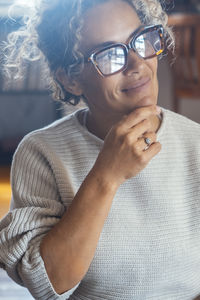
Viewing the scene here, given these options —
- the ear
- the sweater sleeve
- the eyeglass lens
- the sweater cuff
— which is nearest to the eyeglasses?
the eyeglass lens

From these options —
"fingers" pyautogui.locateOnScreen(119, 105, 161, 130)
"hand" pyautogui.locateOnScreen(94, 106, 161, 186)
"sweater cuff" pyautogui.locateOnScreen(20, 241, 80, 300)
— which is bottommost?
"sweater cuff" pyautogui.locateOnScreen(20, 241, 80, 300)

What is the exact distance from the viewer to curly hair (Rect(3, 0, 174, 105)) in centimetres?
104

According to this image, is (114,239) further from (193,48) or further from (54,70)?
(193,48)

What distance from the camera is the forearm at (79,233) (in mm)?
939

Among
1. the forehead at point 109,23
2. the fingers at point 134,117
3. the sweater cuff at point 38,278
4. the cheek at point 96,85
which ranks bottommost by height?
the sweater cuff at point 38,278

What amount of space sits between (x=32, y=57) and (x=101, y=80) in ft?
0.88

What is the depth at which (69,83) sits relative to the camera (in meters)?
1.13

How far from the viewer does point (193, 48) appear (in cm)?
341

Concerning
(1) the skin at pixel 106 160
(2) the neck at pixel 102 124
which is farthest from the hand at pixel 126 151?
(2) the neck at pixel 102 124

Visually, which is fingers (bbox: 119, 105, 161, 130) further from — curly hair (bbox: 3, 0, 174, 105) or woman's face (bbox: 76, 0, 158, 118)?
curly hair (bbox: 3, 0, 174, 105)

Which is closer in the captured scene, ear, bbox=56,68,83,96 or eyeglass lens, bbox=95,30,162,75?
eyeglass lens, bbox=95,30,162,75

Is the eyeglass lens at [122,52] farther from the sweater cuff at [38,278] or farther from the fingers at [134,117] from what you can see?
the sweater cuff at [38,278]

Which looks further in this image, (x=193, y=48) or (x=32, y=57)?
(x=193, y=48)

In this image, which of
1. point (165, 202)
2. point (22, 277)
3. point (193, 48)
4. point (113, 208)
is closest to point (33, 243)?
point (22, 277)
